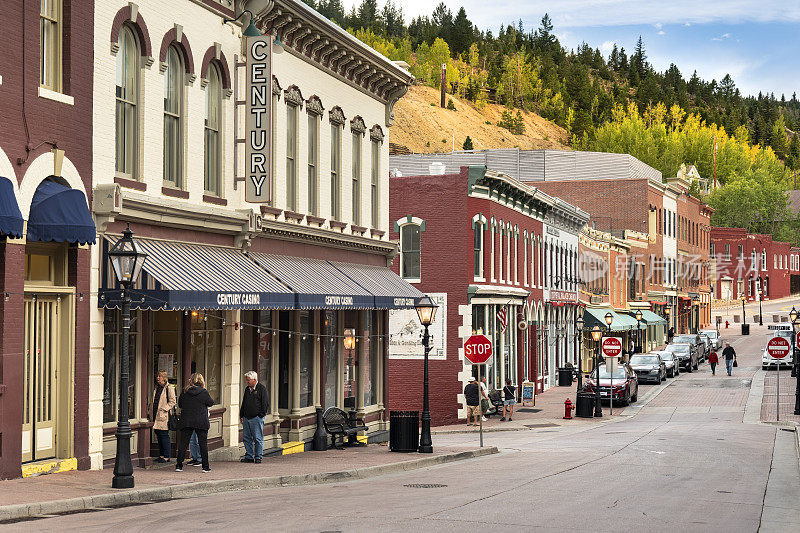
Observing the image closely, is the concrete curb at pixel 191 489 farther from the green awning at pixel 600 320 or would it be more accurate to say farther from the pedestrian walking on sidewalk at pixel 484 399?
the green awning at pixel 600 320

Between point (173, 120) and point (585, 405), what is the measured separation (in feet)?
79.5

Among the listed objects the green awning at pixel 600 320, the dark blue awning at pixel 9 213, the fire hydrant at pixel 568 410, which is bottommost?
the fire hydrant at pixel 568 410

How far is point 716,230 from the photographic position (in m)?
117

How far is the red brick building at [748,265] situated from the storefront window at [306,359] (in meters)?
96.8

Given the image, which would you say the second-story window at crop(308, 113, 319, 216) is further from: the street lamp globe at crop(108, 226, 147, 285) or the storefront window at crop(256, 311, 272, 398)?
the street lamp globe at crop(108, 226, 147, 285)

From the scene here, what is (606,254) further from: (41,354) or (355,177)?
Answer: (41,354)

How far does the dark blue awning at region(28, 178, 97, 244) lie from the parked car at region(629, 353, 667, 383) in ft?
136

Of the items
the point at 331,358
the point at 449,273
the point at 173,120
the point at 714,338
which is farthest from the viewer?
the point at 714,338

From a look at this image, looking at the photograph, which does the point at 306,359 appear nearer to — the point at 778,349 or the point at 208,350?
the point at 208,350

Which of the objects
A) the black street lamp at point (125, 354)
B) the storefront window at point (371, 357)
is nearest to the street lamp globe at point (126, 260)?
the black street lamp at point (125, 354)

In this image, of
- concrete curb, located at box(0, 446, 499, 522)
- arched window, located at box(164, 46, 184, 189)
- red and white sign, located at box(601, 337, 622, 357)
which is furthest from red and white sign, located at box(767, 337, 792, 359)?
arched window, located at box(164, 46, 184, 189)

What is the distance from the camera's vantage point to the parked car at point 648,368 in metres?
53.4

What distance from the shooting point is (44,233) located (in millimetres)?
15305

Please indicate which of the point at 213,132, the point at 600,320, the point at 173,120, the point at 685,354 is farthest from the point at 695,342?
the point at 173,120
